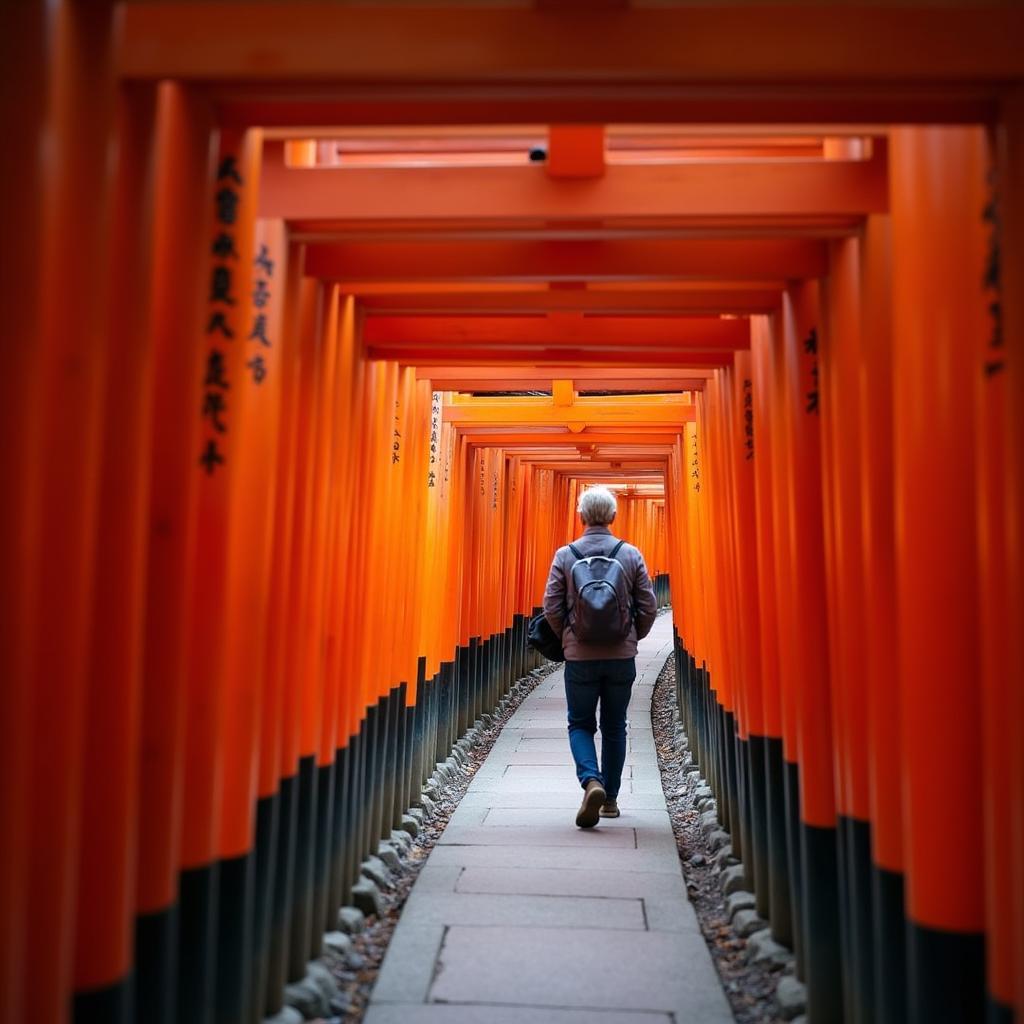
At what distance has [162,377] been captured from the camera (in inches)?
99.0

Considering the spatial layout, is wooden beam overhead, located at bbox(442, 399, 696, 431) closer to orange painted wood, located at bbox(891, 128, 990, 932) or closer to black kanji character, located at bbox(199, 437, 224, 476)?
black kanji character, located at bbox(199, 437, 224, 476)

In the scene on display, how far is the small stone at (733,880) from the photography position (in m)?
5.12

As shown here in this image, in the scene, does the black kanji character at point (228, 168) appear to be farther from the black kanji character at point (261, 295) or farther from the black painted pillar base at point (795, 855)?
the black painted pillar base at point (795, 855)

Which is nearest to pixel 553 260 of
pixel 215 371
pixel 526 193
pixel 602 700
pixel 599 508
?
pixel 526 193

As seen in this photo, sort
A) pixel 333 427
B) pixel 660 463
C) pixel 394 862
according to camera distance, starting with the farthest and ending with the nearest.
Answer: pixel 660 463, pixel 394 862, pixel 333 427

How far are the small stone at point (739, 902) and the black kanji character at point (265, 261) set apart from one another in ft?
10.9

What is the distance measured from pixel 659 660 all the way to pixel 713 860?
12.7 m

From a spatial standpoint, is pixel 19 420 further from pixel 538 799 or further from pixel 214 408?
pixel 538 799

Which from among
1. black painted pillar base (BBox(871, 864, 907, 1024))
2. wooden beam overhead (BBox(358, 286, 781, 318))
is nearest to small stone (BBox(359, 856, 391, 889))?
wooden beam overhead (BBox(358, 286, 781, 318))

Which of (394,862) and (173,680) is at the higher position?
(173,680)

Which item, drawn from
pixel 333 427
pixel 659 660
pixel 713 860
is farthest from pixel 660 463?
pixel 333 427

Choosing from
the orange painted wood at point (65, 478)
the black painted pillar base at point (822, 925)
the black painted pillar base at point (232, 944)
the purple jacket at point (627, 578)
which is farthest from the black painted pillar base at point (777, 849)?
the orange painted wood at point (65, 478)

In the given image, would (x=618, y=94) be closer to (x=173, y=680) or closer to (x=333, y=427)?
(x=173, y=680)

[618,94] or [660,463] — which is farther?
[660,463]
